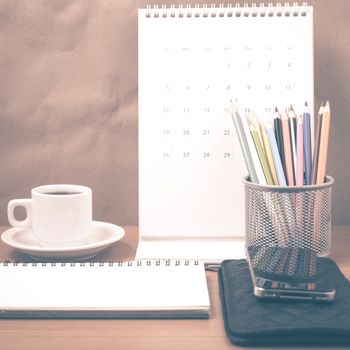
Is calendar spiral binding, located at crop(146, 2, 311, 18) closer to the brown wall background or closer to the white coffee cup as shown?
the brown wall background

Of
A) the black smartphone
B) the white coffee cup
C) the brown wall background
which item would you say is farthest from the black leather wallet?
the brown wall background

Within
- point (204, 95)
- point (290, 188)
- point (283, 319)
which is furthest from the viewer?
point (204, 95)

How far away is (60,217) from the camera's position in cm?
68

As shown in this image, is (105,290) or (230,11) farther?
(230,11)

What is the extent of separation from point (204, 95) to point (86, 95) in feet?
0.61

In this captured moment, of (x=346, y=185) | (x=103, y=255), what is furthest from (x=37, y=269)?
(x=346, y=185)

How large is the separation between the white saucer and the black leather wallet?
0.62 ft

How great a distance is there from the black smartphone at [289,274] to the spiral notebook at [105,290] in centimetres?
5

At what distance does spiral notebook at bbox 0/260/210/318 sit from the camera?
507mm

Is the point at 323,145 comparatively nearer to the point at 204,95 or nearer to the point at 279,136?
the point at 279,136

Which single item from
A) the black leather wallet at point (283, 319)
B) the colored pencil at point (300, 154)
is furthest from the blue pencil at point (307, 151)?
the black leather wallet at point (283, 319)

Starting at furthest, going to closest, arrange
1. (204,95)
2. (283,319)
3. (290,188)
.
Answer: (204,95) → (290,188) → (283,319)

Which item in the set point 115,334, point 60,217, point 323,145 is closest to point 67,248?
point 60,217

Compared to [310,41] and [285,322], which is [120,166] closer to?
[310,41]
